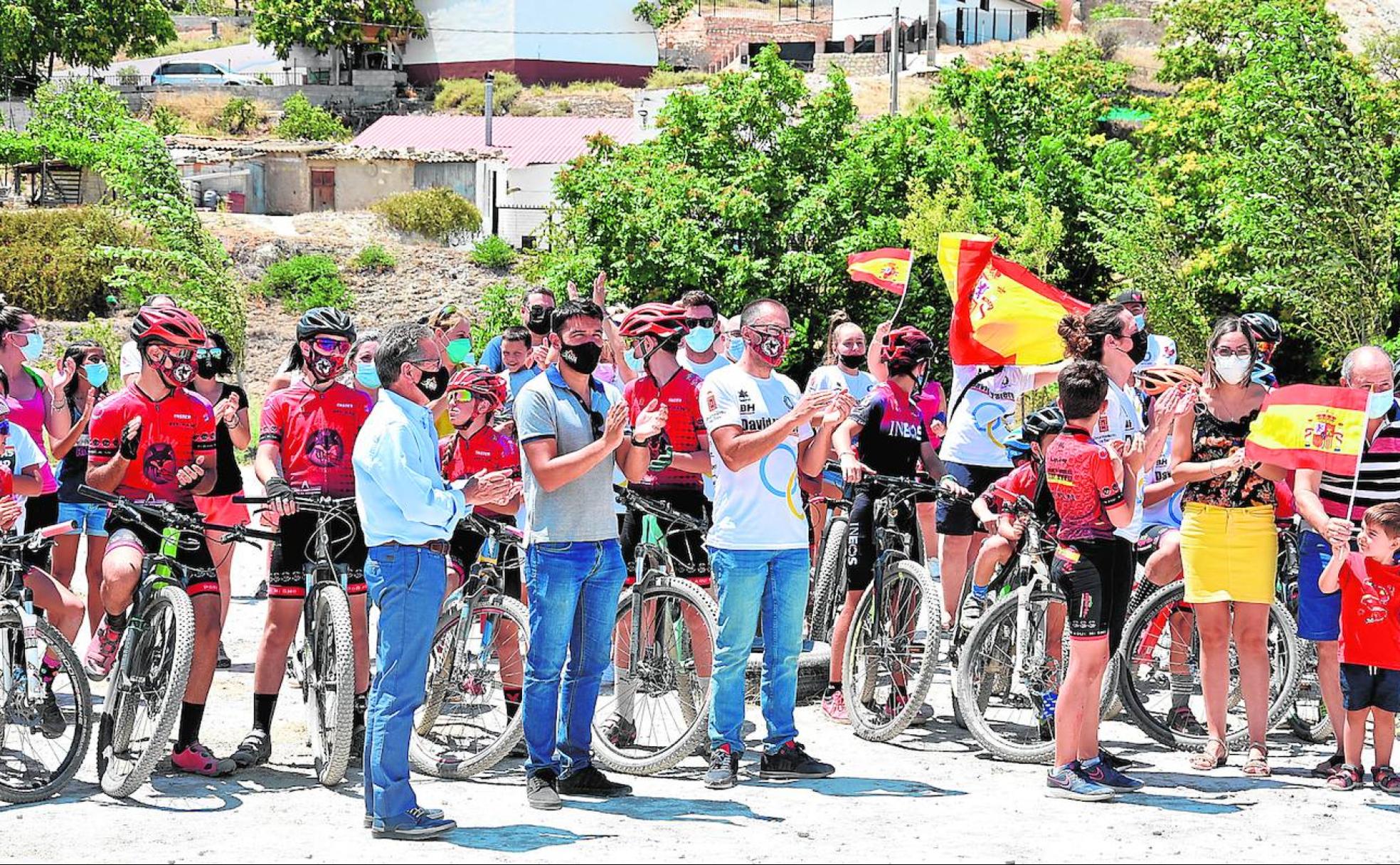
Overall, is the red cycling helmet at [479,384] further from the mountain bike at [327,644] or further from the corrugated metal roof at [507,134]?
the corrugated metal roof at [507,134]

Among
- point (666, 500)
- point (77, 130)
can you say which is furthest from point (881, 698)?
point (77, 130)

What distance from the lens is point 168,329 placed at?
303 inches

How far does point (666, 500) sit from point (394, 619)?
2.32 metres

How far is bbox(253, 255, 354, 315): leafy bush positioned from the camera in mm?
37750

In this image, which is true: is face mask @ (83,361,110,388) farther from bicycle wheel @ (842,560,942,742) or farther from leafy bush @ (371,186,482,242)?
leafy bush @ (371,186,482,242)

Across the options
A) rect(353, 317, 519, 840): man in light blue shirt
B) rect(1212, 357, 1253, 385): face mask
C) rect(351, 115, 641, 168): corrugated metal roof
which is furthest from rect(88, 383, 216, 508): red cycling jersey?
rect(351, 115, 641, 168): corrugated metal roof

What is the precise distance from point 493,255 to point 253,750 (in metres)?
33.3

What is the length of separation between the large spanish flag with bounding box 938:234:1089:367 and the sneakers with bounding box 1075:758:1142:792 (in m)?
3.09

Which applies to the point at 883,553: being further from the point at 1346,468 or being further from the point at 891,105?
the point at 891,105

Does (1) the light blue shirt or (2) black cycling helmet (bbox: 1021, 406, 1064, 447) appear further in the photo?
(2) black cycling helmet (bbox: 1021, 406, 1064, 447)

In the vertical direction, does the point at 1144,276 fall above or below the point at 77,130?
below

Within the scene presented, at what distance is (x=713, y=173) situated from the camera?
81.3ft

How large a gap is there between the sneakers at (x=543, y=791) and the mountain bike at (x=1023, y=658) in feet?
7.06

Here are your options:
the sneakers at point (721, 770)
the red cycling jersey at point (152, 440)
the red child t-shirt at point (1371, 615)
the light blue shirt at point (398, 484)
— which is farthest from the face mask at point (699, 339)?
the red child t-shirt at point (1371, 615)
